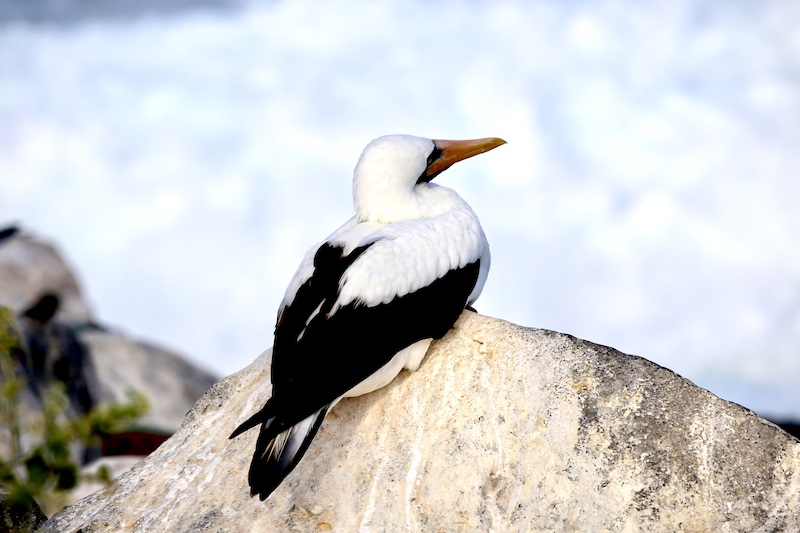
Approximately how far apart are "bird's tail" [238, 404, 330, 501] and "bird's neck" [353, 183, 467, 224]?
1643 millimetres

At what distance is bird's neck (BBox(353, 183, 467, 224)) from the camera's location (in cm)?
641

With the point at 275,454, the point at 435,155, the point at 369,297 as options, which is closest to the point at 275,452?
the point at 275,454

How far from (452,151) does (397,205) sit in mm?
780

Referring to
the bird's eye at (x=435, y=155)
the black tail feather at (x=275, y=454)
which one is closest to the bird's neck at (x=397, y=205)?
the bird's eye at (x=435, y=155)

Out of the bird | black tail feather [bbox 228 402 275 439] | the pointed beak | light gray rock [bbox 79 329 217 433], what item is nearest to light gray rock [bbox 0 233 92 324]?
light gray rock [bbox 79 329 217 433]

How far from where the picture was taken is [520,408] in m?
5.38

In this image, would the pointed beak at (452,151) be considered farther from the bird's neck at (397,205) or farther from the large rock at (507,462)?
the large rock at (507,462)

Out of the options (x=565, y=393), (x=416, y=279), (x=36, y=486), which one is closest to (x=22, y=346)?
(x=416, y=279)

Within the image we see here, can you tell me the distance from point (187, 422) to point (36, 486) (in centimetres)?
359

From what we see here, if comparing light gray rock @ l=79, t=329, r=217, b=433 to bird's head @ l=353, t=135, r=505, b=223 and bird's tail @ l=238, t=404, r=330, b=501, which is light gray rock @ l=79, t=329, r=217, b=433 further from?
bird's tail @ l=238, t=404, r=330, b=501

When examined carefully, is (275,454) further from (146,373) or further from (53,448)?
(146,373)

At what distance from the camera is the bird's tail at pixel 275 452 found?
5.02 metres

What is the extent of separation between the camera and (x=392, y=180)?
639cm

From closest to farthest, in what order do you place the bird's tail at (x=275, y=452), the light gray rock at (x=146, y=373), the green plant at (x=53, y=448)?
the green plant at (x=53, y=448)
the bird's tail at (x=275, y=452)
the light gray rock at (x=146, y=373)
